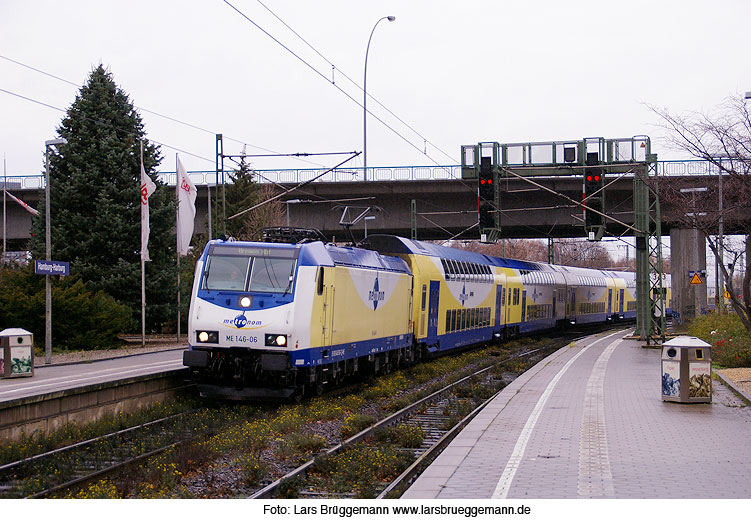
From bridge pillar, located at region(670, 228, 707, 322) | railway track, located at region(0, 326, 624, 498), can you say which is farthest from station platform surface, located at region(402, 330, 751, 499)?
bridge pillar, located at region(670, 228, 707, 322)

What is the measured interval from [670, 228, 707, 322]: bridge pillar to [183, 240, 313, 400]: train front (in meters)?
36.3

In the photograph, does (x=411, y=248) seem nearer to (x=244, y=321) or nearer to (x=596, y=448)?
(x=244, y=321)

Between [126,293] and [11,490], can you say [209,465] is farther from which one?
[126,293]

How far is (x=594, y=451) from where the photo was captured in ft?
35.9

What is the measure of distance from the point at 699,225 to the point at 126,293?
2059 centimetres

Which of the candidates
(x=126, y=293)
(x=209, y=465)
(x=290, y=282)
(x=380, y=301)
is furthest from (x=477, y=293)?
(x=209, y=465)

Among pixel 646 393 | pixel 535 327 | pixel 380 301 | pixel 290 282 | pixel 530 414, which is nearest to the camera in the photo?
pixel 530 414

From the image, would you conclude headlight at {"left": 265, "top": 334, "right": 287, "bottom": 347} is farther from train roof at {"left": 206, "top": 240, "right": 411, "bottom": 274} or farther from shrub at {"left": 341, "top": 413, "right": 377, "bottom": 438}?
shrub at {"left": 341, "top": 413, "right": 377, "bottom": 438}

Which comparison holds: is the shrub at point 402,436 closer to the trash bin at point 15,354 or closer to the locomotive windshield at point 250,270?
the locomotive windshield at point 250,270

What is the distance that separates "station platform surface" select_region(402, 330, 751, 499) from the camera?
884 cm

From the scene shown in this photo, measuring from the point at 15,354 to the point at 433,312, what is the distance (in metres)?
11.5

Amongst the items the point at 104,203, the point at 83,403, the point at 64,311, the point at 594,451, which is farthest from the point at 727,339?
the point at 104,203

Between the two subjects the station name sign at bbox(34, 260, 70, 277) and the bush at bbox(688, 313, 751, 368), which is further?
the bush at bbox(688, 313, 751, 368)

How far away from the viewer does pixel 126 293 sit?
32.9 m
